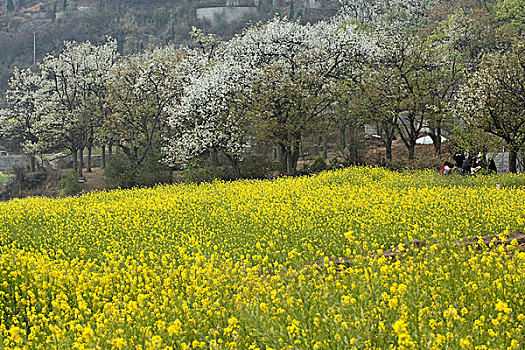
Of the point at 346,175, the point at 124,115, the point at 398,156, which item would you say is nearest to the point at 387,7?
the point at 398,156

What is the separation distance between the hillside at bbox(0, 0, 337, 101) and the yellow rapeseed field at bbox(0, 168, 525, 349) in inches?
2639

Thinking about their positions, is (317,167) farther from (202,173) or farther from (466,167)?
(466,167)

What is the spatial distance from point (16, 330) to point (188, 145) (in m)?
21.1

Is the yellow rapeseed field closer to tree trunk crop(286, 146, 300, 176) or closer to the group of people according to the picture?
the group of people

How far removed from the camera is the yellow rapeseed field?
13.0ft

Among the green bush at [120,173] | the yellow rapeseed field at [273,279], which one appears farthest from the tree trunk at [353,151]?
the yellow rapeseed field at [273,279]

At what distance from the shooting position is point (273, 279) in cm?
532

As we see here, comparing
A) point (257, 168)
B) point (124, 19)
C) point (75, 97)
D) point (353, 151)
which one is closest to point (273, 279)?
point (257, 168)

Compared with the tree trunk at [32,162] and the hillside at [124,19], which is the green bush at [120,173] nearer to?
the tree trunk at [32,162]

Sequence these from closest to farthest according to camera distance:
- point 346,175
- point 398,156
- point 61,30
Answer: point 346,175 < point 398,156 < point 61,30

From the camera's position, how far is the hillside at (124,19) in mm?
78812

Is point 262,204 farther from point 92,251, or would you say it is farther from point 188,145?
point 188,145

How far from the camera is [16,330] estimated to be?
13.3ft

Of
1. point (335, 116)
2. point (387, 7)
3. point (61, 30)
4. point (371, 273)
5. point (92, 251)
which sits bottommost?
point (92, 251)
